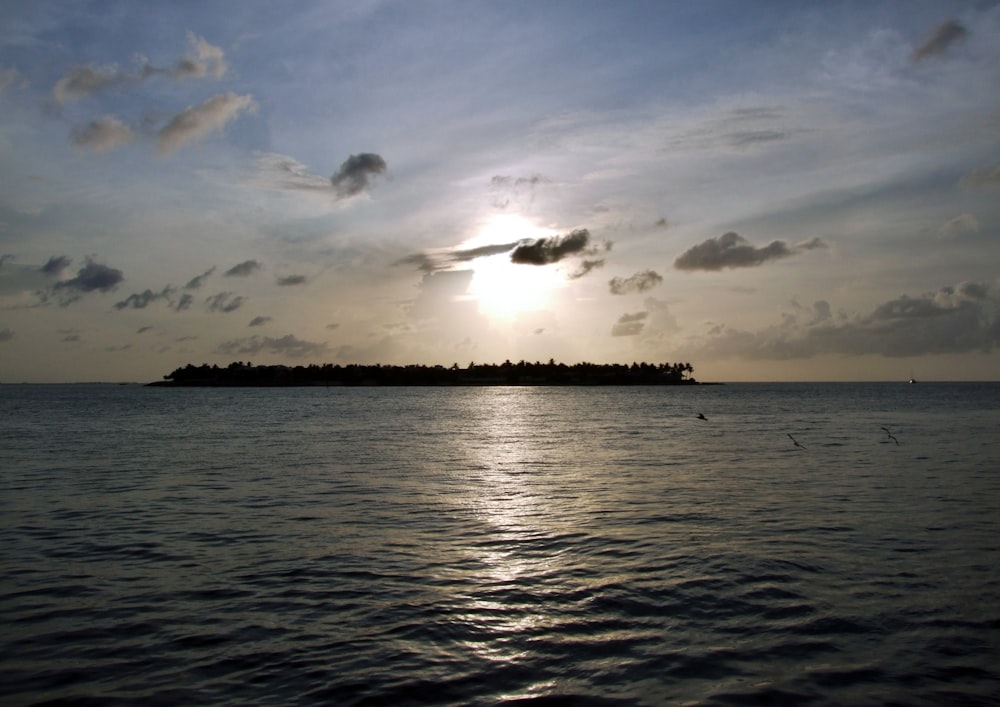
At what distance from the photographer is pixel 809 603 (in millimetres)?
16844

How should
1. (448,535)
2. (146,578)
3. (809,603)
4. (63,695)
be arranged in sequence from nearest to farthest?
(63,695)
(809,603)
(146,578)
(448,535)

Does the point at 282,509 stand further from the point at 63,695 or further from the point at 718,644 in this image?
the point at 718,644

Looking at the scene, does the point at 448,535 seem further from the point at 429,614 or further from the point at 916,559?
the point at 916,559

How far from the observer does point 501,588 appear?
1806 cm

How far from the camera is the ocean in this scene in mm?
12500

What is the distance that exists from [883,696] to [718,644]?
3.09 meters

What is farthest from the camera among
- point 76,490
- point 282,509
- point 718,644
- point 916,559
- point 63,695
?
point 76,490

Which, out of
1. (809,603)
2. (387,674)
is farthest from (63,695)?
(809,603)

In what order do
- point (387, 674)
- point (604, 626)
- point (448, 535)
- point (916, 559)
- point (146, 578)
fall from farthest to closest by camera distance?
point (448, 535)
point (916, 559)
point (146, 578)
point (604, 626)
point (387, 674)

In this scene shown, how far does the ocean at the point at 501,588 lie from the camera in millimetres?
12500

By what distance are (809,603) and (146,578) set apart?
677 inches

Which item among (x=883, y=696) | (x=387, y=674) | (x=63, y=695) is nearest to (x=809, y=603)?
(x=883, y=696)

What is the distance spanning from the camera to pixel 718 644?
14281 mm

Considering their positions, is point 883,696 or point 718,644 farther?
point 718,644
